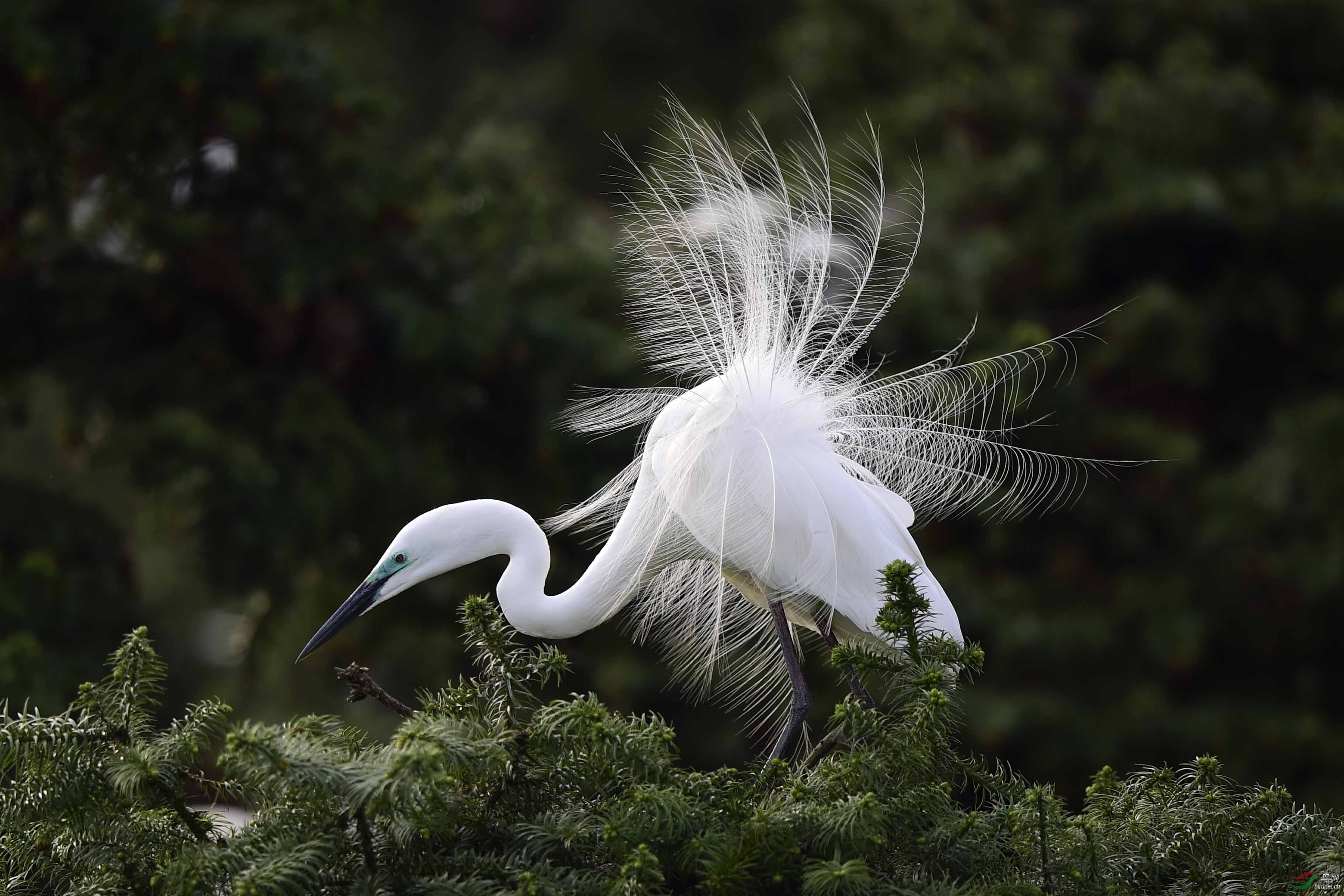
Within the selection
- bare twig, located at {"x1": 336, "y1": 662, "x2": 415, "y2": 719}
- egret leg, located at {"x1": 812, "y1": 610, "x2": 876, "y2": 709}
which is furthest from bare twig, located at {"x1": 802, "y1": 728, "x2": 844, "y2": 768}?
bare twig, located at {"x1": 336, "y1": 662, "x2": 415, "y2": 719}

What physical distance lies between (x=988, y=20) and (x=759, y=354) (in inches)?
202

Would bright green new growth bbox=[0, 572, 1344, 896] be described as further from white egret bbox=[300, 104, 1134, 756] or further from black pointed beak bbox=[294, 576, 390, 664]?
white egret bbox=[300, 104, 1134, 756]

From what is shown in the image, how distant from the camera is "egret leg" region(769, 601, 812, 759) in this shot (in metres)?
2.68

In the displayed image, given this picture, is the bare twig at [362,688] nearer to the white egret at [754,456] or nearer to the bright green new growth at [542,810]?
the bright green new growth at [542,810]

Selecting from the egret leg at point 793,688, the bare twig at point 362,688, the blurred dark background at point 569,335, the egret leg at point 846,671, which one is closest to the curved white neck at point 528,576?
the egret leg at point 793,688

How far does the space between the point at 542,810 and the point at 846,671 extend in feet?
1.73

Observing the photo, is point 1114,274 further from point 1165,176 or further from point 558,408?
point 558,408

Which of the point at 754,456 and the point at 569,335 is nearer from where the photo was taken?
the point at 754,456

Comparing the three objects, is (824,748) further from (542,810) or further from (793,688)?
(542,810)

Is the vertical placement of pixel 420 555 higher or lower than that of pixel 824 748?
higher

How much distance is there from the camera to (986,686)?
646cm

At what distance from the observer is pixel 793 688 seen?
2727 millimetres

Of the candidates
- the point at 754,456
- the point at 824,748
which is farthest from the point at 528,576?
the point at 824,748

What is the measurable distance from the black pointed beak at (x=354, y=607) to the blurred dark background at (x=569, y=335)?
167cm
